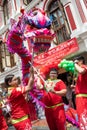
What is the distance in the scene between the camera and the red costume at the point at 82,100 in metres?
2.80

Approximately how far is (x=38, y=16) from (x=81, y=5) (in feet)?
15.5

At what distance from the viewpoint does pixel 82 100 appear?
9.44 feet

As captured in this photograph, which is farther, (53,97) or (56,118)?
(53,97)

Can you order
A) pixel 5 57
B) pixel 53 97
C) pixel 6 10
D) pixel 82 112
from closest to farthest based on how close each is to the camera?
pixel 82 112
pixel 53 97
pixel 5 57
pixel 6 10

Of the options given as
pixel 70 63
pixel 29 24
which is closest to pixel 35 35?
pixel 29 24

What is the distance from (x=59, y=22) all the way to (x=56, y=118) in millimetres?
6195

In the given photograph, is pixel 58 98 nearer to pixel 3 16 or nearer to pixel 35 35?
pixel 35 35

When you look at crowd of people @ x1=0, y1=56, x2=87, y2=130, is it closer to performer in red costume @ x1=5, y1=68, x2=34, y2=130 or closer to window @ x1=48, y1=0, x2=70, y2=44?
performer in red costume @ x1=5, y1=68, x2=34, y2=130

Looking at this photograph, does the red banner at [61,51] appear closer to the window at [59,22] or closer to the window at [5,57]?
the window at [59,22]

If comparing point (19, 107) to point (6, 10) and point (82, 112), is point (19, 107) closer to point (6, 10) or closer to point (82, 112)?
point (82, 112)

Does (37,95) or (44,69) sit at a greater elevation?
(44,69)

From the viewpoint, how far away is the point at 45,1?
903 centimetres

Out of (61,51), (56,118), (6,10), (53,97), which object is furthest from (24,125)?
(6,10)

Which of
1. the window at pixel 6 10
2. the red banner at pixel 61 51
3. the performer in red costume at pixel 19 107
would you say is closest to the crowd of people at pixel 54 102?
the performer in red costume at pixel 19 107
